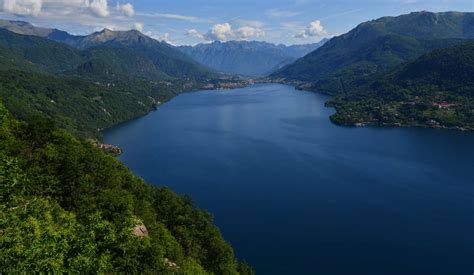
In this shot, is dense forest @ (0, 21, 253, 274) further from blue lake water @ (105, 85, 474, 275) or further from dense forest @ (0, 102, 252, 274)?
blue lake water @ (105, 85, 474, 275)

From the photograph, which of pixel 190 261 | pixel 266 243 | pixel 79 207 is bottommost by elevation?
pixel 266 243

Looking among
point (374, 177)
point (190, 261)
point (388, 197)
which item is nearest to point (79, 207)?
point (190, 261)

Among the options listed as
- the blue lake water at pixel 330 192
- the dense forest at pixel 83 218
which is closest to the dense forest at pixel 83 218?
the dense forest at pixel 83 218

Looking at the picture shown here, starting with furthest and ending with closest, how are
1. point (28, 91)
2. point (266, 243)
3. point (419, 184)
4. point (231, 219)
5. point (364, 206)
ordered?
point (28, 91), point (419, 184), point (364, 206), point (231, 219), point (266, 243)

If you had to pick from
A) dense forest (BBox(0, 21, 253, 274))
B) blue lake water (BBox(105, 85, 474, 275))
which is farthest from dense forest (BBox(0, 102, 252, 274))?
blue lake water (BBox(105, 85, 474, 275))

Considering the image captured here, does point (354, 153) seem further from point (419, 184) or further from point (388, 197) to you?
point (388, 197)

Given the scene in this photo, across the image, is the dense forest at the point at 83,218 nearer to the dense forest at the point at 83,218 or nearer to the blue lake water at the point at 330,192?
the dense forest at the point at 83,218
